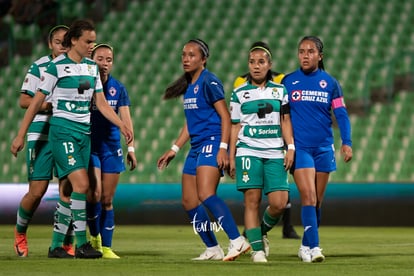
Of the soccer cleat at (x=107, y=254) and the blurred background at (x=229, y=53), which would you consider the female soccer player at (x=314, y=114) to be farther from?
the blurred background at (x=229, y=53)

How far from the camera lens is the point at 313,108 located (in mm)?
8914

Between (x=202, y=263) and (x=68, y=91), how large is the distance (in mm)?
1804

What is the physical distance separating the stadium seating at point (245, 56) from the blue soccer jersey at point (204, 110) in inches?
322

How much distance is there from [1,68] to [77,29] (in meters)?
12.7

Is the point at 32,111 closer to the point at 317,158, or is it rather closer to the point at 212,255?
the point at 212,255

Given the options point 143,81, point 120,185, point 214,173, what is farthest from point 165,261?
point 143,81

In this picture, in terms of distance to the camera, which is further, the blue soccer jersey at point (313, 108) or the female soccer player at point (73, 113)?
the blue soccer jersey at point (313, 108)

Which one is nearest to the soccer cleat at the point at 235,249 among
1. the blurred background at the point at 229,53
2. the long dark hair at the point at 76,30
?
the long dark hair at the point at 76,30

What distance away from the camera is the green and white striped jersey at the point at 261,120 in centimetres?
860

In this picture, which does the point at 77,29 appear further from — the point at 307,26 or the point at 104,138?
the point at 307,26

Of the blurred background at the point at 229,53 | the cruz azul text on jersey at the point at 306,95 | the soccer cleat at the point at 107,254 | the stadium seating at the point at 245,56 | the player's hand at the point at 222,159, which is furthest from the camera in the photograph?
the blurred background at the point at 229,53

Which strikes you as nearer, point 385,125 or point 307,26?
point 385,125

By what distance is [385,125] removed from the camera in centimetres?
1775

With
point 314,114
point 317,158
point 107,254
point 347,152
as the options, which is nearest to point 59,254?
point 107,254
